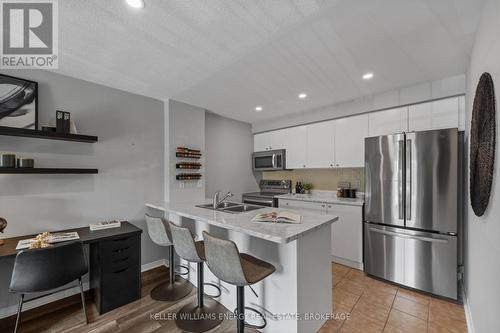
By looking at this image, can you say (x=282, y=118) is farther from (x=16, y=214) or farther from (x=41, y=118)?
(x=16, y=214)

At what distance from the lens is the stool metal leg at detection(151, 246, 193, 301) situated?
2.28 m

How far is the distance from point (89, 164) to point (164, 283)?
1706 millimetres

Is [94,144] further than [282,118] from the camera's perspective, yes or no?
No

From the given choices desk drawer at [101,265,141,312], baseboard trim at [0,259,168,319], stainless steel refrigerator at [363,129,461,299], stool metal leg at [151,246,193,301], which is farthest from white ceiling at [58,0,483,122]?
baseboard trim at [0,259,168,319]

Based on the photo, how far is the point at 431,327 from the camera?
1819 mm

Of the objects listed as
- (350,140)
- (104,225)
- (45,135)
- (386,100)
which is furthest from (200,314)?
(386,100)

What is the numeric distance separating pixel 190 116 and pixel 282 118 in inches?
69.3

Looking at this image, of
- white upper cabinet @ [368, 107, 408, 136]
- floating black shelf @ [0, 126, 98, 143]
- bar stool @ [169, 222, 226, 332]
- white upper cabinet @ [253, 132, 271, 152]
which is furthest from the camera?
white upper cabinet @ [253, 132, 271, 152]

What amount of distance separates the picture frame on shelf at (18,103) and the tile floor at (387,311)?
342cm

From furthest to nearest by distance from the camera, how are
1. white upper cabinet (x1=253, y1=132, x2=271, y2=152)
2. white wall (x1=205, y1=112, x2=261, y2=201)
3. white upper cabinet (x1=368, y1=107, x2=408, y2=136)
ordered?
white upper cabinet (x1=253, y1=132, x2=271, y2=152) < white wall (x1=205, y1=112, x2=261, y2=201) < white upper cabinet (x1=368, y1=107, x2=408, y2=136)

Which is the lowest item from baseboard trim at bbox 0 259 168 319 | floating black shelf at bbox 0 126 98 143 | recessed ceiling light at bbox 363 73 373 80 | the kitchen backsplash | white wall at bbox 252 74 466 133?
baseboard trim at bbox 0 259 168 319

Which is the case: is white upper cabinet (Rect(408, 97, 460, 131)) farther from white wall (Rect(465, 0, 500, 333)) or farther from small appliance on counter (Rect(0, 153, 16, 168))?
small appliance on counter (Rect(0, 153, 16, 168))

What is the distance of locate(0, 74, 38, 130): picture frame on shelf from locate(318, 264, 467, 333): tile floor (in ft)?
11.2

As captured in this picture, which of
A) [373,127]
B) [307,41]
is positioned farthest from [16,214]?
[373,127]
